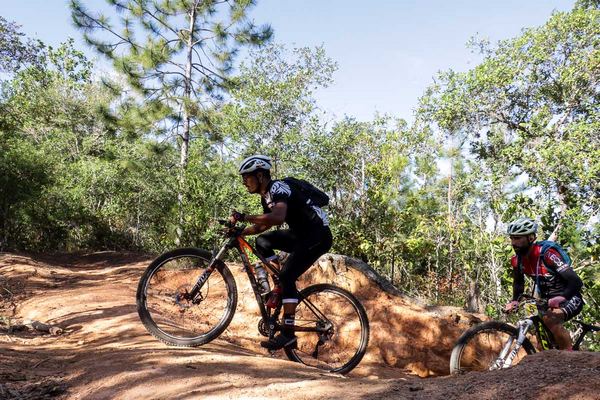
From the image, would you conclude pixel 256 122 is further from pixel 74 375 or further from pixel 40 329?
pixel 74 375

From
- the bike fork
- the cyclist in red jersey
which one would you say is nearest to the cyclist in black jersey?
the bike fork

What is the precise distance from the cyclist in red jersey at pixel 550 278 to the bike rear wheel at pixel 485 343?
23 centimetres

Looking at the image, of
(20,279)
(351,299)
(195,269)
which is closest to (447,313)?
(351,299)

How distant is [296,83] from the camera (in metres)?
20.8

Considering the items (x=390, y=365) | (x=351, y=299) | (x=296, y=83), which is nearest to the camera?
(x=351, y=299)

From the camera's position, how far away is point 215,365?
3213mm

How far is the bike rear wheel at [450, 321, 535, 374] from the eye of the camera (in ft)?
12.9

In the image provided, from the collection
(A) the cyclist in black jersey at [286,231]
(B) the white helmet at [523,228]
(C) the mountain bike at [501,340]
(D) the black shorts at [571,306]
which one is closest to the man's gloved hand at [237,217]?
(A) the cyclist in black jersey at [286,231]

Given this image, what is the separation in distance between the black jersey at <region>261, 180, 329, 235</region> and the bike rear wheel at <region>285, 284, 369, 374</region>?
678 mm

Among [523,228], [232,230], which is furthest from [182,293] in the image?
[523,228]

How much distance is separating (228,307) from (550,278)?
327 cm

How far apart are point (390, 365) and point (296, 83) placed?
53.8 ft

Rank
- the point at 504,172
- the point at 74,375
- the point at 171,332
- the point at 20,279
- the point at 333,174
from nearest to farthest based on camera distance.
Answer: the point at 74,375, the point at 171,332, the point at 20,279, the point at 504,172, the point at 333,174

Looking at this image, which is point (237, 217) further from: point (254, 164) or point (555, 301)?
point (555, 301)
